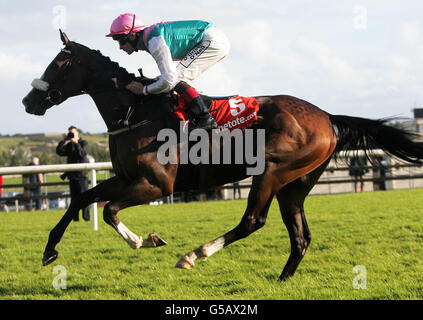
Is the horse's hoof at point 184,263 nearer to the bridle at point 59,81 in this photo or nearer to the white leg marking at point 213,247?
the white leg marking at point 213,247

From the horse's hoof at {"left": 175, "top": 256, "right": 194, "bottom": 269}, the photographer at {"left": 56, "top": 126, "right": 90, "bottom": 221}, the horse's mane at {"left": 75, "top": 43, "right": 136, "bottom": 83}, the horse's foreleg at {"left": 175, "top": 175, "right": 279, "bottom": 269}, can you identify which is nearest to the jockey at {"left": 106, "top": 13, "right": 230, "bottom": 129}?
the horse's mane at {"left": 75, "top": 43, "right": 136, "bottom": 83}

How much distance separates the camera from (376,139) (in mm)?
5082

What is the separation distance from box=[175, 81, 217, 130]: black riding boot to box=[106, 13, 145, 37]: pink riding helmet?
0.63 m

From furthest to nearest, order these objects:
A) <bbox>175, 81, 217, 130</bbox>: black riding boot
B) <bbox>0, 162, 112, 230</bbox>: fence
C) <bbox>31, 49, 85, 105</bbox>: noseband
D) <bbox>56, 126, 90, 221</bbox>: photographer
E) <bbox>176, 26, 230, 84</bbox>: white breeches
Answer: <bbox>56, 126, 90, 221</bbox>: photographer
<bbox>0, 162, 112, 230</bbox>: fence
<bbox>31, 49, 85, 105</bbox>: noseband
<bbox>176, 26, 230, 84</bbox>: white breeches
<bbox>175, 81, 217, 130</bbox>: black riding boot

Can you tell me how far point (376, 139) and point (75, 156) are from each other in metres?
6.59

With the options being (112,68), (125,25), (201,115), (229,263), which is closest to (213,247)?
(201,115)

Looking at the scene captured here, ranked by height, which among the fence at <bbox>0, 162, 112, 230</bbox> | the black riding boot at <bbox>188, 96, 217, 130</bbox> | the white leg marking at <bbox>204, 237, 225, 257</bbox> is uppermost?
the black riding boot at <bbox>188, 96, 217, 130</bbox>

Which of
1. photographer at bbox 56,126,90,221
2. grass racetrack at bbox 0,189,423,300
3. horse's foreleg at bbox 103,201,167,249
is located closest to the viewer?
grass racetrack at bbox 0,189,423,300

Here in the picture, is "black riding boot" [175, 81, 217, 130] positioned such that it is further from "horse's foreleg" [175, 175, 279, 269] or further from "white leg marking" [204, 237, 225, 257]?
"white leg marking" [204, 237, 225, 257]

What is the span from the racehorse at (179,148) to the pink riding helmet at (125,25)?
14.6 inches

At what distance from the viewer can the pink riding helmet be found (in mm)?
4625

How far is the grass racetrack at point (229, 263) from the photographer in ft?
13.9
